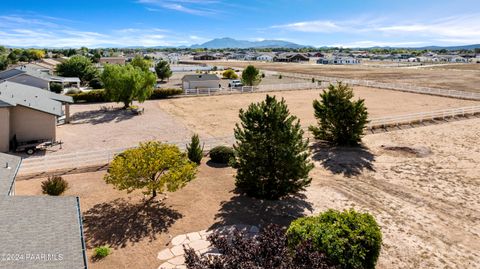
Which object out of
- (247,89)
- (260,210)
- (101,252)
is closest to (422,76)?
(247,89)

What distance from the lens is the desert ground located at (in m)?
27.9

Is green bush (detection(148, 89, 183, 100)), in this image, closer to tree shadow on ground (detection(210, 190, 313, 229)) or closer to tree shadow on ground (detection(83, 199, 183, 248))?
tree shadow on ground (detection(83, 199, 183, 248))

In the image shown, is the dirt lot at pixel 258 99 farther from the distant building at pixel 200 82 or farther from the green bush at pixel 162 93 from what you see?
the distant building at pixel 200 82

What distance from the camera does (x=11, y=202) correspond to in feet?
33.3

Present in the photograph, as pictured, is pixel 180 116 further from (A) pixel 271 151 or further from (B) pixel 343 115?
(A) pixel 271 151

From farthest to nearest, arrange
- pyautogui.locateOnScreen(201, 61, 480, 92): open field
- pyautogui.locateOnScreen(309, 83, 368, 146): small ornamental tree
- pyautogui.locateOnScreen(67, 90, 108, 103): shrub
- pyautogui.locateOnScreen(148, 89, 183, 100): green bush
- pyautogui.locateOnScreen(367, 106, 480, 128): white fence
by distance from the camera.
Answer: pyautogui.locateOnScreen(201, 61, 480, 92): open field, pyautogui.locateOnScreen(148, 89, 183, 100): green bush, pyautogui.locateOnScreen(67, 90, 108, 103): shrub, pyautogui.locateOnScreen(367, 106, 480, 128): white fence, pyautogui.locateOnScreen(309, 83, 368, 146): small ornamental tree

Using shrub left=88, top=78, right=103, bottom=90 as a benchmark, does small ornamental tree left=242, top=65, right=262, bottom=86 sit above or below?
above

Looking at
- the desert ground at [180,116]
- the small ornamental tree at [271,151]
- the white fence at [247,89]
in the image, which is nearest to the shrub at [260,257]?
the small ornamental tree at [271,151]

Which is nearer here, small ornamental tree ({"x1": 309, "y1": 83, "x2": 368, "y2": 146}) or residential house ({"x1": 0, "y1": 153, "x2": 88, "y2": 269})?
residential house ({"x1": 0, "y1": 153, "x2": 88, "y2": 269})

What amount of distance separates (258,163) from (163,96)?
116ft

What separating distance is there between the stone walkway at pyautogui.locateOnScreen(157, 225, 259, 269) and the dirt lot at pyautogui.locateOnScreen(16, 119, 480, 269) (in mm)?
344

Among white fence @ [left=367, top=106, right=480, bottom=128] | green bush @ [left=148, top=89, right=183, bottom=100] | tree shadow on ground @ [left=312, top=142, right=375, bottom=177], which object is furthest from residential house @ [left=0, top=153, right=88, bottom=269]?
green bush @ [left=148, top=89, right=183, bottom=100]

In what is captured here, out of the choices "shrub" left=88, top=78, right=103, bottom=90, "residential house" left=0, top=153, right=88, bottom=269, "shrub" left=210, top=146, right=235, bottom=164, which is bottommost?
"shrub" left=210, top=146, right=235, bottom=164

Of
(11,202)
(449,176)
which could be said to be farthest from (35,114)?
(449,176)
